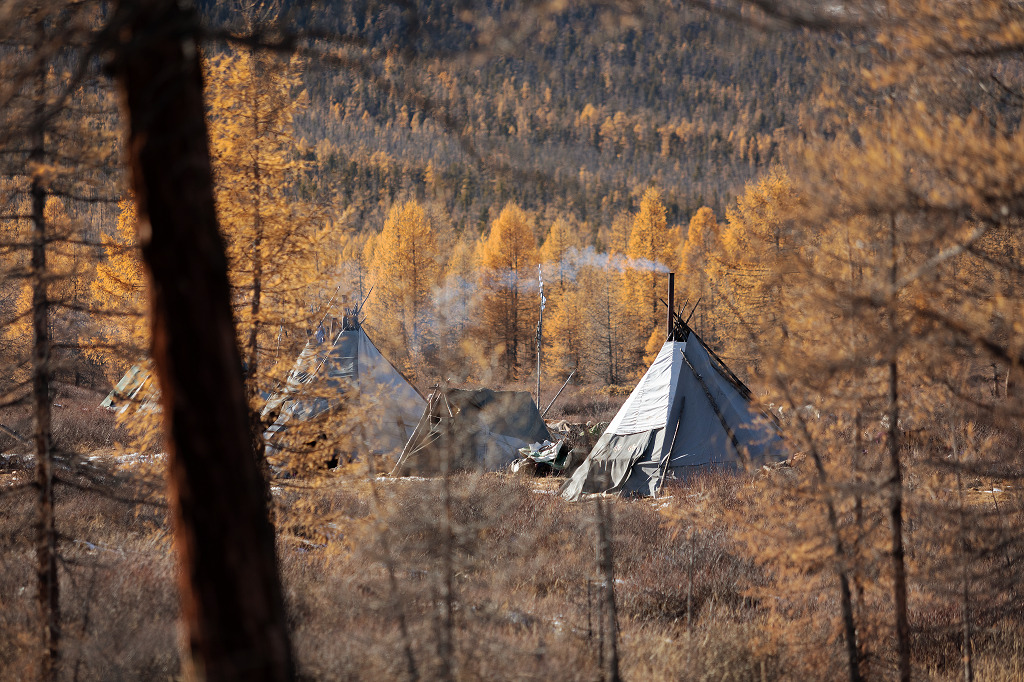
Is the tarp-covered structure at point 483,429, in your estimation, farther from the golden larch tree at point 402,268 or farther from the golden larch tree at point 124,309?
the golden larch tree at point 402,268

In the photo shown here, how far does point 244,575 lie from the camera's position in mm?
2672

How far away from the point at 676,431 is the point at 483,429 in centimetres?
477

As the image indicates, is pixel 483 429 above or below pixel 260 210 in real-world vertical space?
below

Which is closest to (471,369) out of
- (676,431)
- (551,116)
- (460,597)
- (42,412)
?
(460,597)

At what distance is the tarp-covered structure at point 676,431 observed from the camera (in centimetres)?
1437

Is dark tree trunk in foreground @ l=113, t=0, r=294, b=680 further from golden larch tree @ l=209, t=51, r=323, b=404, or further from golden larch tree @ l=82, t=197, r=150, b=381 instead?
golden larch tree @ l=209, t=51, r=323, b=404

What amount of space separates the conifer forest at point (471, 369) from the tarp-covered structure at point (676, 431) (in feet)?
4.14

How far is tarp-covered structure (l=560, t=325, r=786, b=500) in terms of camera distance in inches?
566

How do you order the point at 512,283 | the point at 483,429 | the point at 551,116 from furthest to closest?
the point at 551,116
the point at 512,283
the point at 483,429

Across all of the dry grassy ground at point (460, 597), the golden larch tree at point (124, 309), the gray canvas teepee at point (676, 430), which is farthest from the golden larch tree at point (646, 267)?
the golden larch tree at point (124, 309)

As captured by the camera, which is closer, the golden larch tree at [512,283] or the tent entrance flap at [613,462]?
the tent entrance flap at [613,462]

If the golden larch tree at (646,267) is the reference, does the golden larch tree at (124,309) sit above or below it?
above

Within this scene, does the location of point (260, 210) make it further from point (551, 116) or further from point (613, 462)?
point (551, 116)

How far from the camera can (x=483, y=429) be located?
680 inches
